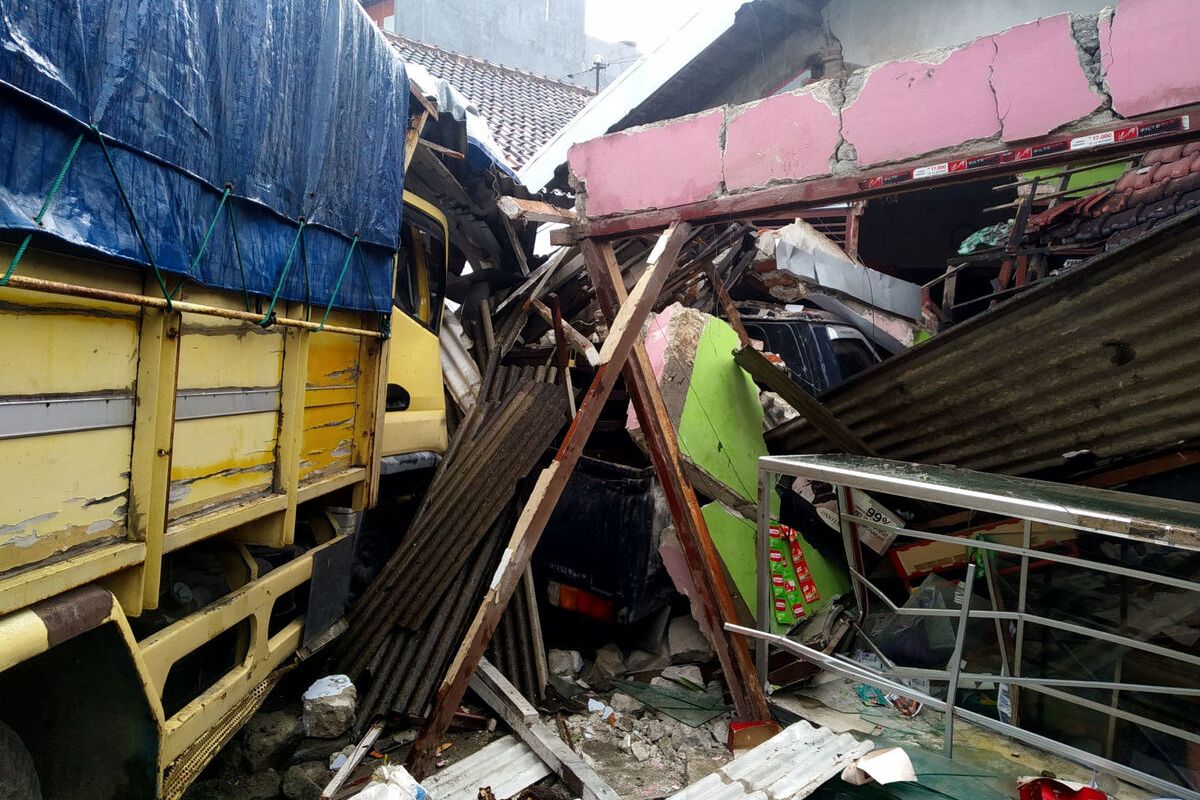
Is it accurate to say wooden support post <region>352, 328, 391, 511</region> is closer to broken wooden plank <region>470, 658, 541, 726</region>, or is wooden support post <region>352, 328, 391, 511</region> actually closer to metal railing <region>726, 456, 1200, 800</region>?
broken wooden plank <region>470, 658, 541, 726</region>

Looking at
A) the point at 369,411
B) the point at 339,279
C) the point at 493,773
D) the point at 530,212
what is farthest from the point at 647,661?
the point at 339,279

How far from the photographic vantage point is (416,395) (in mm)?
4551

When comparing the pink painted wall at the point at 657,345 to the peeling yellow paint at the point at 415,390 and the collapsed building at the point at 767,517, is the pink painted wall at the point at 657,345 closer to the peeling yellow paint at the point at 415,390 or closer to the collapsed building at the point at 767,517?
the collapsed building at the point at 767,517

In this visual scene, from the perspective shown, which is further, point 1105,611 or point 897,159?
point 1105,611

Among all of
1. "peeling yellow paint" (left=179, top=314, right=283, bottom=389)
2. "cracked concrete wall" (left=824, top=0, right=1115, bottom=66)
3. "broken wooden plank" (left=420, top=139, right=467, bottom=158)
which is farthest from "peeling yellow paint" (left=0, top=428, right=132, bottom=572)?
"cracked concrete wall" (left=824, top=0, right=1115, bottom=66)

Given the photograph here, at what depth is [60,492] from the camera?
1.80 metres

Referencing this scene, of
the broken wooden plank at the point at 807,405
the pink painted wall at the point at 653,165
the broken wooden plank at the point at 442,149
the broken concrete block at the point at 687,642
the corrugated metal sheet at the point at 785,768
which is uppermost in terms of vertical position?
the broken wooden plank at the point at 442,149

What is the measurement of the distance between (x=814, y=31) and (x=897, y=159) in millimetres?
4339

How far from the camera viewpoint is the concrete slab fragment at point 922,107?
277 centimetres

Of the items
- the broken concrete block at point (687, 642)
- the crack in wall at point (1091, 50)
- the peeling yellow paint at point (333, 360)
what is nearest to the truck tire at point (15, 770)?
the peeling yellow paint at point (333, 360)

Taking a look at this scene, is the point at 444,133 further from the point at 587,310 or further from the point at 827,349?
the point at 827,349

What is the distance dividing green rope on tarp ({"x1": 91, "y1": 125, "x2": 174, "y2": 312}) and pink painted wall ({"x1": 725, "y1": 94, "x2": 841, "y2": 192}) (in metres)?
2.49

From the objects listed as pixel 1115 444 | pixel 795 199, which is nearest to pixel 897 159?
pixel 795 199

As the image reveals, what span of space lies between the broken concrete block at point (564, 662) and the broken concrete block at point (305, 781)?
1474mm
